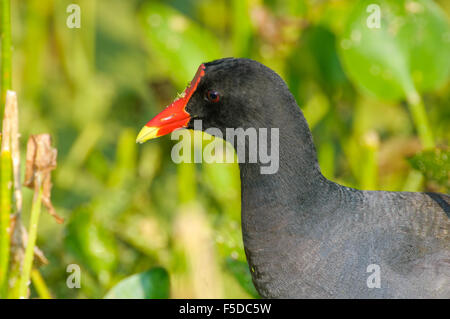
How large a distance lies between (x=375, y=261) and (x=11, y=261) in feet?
2.72

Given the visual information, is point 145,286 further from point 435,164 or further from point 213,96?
point 435,164

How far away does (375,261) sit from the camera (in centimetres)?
138

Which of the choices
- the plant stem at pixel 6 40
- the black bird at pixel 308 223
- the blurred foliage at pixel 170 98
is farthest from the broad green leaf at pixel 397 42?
the plant stem at pixel 6 40

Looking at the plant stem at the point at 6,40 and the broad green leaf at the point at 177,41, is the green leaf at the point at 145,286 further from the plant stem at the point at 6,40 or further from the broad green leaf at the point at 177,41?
the broad green leaf at the point at 177,41

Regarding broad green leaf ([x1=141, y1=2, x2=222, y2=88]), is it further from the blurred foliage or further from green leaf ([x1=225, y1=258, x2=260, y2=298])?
green leaf ([x1=225, y1=258, x2=260, y2=298])

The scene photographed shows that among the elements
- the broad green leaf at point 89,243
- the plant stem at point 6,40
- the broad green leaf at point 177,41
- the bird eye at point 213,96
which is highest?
the broad green leaf at point 177,41

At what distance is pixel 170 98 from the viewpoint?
302cm

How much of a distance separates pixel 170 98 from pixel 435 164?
1601 mm

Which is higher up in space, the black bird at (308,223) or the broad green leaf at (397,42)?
the broad green leaf at (397,42)

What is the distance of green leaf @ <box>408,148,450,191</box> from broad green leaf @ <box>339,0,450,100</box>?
1.54 feet

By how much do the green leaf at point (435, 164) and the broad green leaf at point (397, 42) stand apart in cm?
47

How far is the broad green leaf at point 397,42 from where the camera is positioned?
201 centimetres
